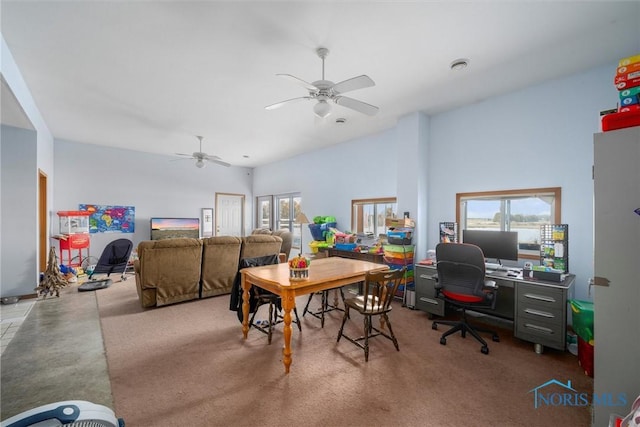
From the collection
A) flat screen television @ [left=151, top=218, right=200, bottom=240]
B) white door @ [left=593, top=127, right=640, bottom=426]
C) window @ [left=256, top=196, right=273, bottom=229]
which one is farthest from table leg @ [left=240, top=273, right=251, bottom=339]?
window @ [left=256, top=196, right=273, bottom=229]

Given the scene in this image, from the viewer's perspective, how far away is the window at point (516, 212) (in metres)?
3.14

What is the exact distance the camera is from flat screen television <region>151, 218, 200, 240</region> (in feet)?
22.6

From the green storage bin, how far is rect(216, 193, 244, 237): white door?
7.89 m

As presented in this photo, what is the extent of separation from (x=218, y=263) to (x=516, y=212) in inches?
171

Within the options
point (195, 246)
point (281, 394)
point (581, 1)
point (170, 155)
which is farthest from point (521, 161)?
point (170, 155)

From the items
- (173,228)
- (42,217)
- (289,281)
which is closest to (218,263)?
(289,281)

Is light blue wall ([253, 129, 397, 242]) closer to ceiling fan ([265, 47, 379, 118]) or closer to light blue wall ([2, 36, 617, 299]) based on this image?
light blue wall ([2, 36, 617, 299])

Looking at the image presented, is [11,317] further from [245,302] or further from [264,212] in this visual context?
[264,212]

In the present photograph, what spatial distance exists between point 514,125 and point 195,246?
15.4ft

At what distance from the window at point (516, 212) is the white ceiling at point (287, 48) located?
1340mm

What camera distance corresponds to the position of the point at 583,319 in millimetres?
2346

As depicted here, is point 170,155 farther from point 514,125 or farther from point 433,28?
point 514,125

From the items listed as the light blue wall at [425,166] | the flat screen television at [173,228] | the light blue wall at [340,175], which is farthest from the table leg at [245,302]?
the flat screen television at [173,228]

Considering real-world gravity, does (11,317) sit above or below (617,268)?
below
